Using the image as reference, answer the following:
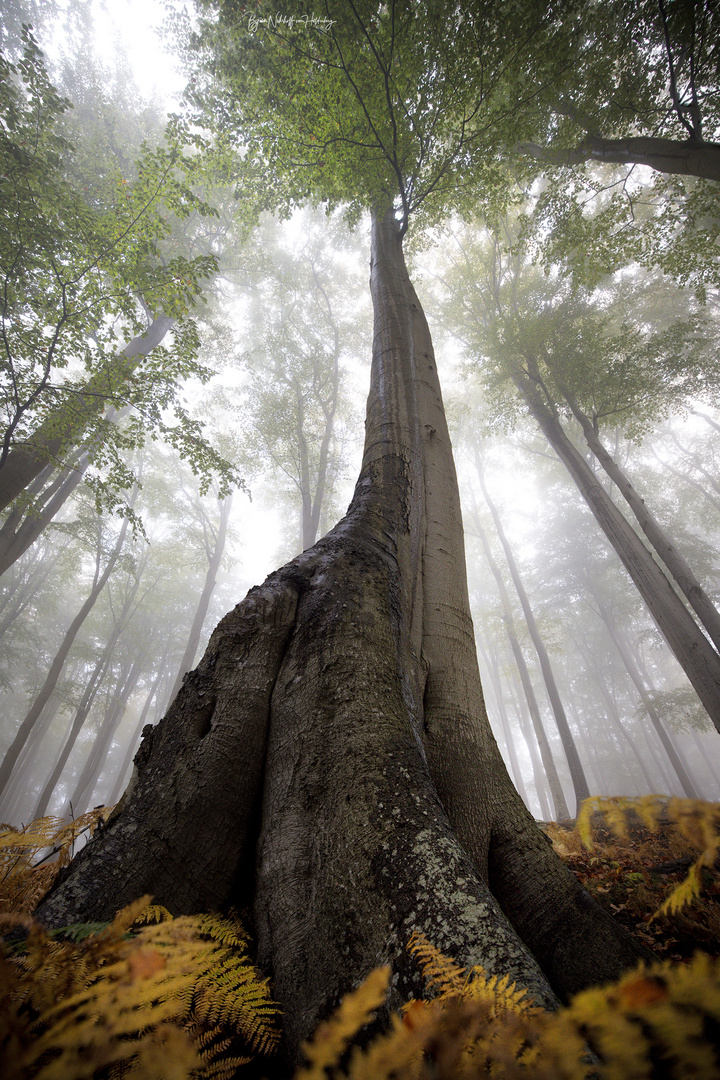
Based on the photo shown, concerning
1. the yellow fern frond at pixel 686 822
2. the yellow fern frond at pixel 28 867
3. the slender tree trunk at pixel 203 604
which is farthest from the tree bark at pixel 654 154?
the slender tree trunk at pixel 203 604

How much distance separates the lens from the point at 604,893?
222 centimetres

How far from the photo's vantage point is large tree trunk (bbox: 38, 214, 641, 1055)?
112cm

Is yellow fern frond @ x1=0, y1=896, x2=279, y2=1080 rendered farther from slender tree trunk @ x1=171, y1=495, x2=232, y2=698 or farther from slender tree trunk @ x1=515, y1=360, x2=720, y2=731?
slender tree trunk @ x1=171, y1=495, x2=232, y2=698

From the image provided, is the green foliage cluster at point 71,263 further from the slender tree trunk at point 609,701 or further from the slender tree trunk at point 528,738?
the slender tree trunk at point 528,738

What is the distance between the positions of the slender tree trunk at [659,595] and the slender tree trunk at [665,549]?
23 cm

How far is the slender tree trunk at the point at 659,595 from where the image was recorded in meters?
5.23

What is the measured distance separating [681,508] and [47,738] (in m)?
42.4

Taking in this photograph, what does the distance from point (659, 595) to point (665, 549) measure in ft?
4.22

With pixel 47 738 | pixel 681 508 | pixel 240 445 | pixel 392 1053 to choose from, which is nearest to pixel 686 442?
pixel 681 508

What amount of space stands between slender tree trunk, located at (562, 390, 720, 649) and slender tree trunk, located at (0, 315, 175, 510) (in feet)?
26.0

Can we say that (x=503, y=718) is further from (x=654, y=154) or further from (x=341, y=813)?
(x=341, y=813)

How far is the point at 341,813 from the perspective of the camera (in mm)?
1344

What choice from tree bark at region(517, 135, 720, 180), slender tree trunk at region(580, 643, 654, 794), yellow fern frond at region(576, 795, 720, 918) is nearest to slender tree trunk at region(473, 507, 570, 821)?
yellow fern frond at region(576, 795, 720, 918)

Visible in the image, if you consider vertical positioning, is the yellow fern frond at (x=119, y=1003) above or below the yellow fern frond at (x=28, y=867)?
below
